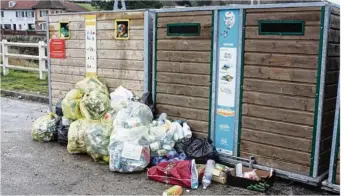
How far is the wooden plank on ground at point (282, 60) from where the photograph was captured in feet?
13.5

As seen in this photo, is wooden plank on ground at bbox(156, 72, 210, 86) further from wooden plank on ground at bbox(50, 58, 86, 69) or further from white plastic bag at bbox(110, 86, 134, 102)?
wooden plank on ground at bbox(50, 58, 86, 69)

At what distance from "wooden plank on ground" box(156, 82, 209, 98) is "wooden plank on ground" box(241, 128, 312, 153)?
70 centimetres

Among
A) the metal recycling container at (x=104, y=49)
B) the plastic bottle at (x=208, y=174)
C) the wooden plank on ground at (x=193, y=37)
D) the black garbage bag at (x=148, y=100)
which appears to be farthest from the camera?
the metal recycling container at (x=104, y=49)

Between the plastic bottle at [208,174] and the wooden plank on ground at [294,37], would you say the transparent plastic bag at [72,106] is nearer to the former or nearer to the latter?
the plastic bottle at [208,174]

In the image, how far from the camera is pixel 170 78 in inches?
212

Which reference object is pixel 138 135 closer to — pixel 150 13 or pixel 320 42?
pixel 150 13

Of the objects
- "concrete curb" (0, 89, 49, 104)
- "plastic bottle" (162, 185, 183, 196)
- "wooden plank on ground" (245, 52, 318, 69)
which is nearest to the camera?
"plastic bottle" (162, 185, 183, 196)

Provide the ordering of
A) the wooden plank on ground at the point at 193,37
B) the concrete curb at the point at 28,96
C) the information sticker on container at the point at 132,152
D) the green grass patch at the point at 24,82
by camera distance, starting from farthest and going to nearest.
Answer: the green grass patch at the point at 24,82, the concrete curb at the point at 28,96, the wooden plank on ground at the point at 193,37, the information sticker on container at the point at 132,152

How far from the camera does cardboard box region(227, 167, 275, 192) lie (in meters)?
4.21

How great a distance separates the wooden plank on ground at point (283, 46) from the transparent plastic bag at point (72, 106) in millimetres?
2659

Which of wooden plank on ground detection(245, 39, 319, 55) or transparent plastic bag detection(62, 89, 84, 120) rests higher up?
wooden plank on ground detection(245, 39, 319, 55)

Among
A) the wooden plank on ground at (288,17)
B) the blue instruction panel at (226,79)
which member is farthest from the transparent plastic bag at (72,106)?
the wooden plank on ground at (288,17)

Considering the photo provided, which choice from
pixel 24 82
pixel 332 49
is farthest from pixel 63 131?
pixel 24 82

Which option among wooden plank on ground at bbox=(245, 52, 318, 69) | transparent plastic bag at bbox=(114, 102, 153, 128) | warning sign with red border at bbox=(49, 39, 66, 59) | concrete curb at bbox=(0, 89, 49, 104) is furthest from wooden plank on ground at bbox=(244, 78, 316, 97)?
concrete curb at bbox=(0, 89, 49, 104)
